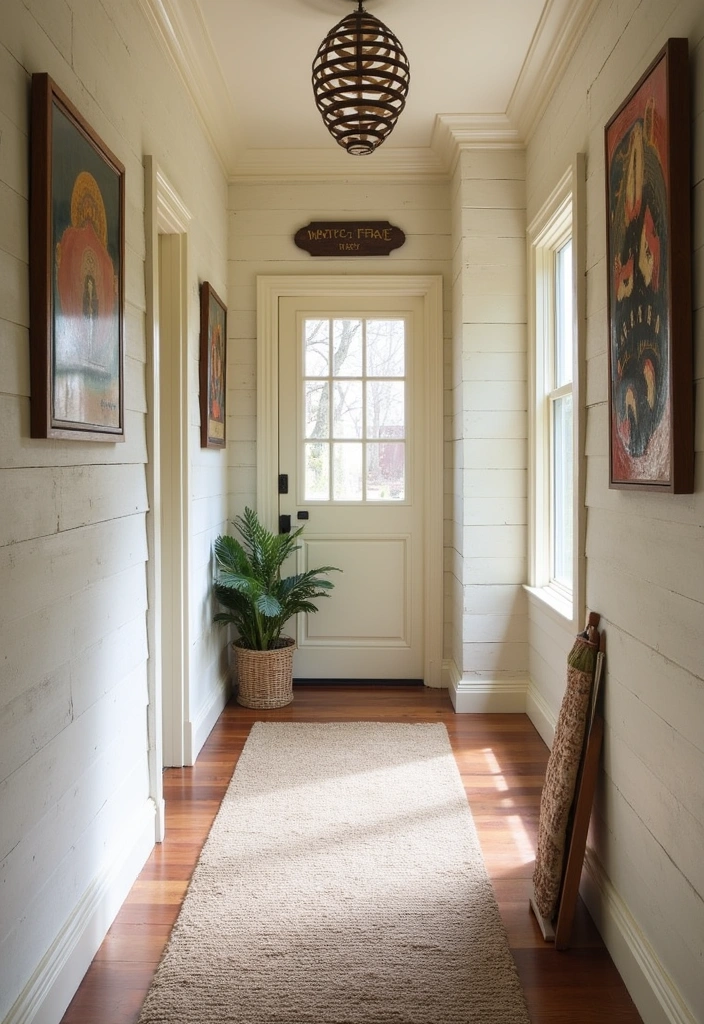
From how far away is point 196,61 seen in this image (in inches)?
121

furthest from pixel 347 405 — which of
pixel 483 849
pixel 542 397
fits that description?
pixel 483 849

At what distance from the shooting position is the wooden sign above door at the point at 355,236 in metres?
4.25

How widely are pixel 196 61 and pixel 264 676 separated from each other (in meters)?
2.70

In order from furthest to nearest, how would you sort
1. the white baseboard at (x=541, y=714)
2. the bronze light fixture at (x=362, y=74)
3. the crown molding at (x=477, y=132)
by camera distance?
the crown molding at (x=477, y=132), the white baseboard at (x=541, y=714), the bronze light fixture at (x=362, y=74)

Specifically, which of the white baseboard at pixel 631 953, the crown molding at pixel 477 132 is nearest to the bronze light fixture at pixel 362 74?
the crown molding at pixel 477 132

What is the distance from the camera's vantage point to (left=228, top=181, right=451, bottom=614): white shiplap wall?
4262mm

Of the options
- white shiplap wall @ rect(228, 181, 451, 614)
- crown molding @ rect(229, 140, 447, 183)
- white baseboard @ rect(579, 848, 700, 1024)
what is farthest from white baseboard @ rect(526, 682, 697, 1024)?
crown molding @ rect(229, 140, 447, 183)

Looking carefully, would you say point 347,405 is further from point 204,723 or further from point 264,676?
point 204,723

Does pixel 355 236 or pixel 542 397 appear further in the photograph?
pixel 355 236

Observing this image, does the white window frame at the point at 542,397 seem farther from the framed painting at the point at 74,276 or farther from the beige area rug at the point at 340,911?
the framed painting at the point at 74,276

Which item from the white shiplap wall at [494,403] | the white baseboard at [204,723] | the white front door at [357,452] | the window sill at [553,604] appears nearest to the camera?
the window sill at [553,604]

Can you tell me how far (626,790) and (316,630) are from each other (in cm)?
258

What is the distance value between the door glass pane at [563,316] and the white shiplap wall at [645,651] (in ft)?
2.22

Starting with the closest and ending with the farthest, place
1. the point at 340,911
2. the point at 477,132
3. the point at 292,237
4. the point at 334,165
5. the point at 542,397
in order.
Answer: the point at 340,911 < the point at 542,397 < the point at 477,132 < the point at 334,165 < the point at 292,237
